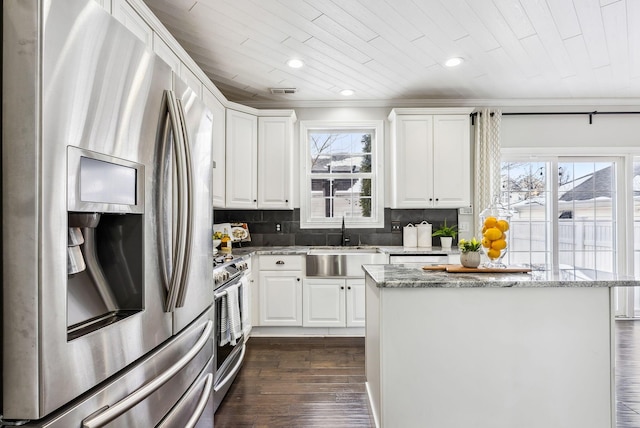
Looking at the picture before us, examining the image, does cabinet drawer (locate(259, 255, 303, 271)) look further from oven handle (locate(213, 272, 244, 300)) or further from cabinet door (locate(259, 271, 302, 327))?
oven handle (locate(213, 272, 244, 300))

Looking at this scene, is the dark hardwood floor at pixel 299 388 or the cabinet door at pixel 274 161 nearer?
the dark hardwood floor at pixel 299 388

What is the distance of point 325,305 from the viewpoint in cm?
352

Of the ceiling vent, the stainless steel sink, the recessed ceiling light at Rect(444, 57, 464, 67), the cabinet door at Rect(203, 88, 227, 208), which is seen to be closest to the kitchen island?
the stainless steel sink

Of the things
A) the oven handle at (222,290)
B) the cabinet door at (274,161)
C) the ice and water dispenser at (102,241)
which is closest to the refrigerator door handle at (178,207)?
the ice and water dispenser at (102,241)

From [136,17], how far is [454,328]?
7.60ft

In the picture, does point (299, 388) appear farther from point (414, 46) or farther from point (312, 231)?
point (414, 46)

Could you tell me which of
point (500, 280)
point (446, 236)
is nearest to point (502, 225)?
point (500, 280)

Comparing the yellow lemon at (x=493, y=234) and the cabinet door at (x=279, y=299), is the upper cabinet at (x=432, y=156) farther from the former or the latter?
the yellow lemon at (x=493, y=234)

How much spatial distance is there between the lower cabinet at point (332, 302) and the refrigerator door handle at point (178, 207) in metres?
2.53

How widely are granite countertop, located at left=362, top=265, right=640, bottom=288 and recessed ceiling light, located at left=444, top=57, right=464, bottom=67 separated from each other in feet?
6.68

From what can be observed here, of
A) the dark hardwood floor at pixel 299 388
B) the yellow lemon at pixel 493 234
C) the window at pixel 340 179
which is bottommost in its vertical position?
the dark hardwood floor at pixel 299 388

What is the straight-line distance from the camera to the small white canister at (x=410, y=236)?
3973 mm

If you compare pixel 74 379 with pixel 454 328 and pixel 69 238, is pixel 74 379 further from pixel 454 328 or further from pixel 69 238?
pixel 454 328

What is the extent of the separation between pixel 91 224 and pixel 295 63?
264 cm
